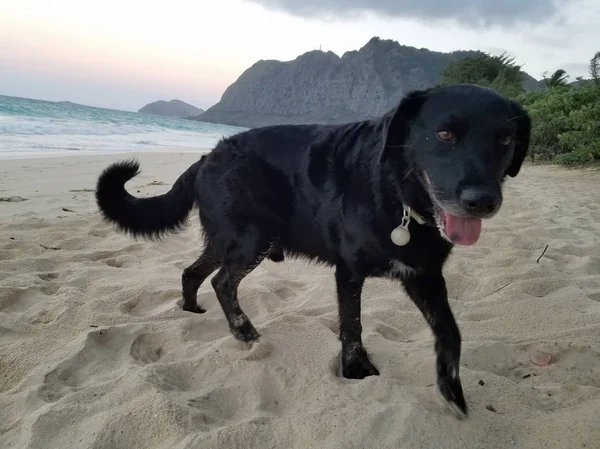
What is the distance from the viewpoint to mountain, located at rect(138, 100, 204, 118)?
94.7 meters

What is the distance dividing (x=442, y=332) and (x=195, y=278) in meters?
1.65

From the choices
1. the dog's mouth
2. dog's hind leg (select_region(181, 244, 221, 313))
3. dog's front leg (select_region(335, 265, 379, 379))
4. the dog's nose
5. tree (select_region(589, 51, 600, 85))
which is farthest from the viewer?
tree (select_region(589, 51, 600, 85))

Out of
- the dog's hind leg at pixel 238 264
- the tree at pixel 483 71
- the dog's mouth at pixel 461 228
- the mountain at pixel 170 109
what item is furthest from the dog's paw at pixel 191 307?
the mountain at pixel 170 109

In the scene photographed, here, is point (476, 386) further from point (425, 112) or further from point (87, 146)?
point (87, 146)

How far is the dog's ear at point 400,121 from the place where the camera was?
2.16 m

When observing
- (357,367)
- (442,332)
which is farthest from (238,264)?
(442,332)

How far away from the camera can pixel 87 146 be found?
12789 mm

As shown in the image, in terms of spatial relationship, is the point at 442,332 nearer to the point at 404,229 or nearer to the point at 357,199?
the point at 404,229

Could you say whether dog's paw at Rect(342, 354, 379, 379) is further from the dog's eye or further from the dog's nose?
the dog's eye

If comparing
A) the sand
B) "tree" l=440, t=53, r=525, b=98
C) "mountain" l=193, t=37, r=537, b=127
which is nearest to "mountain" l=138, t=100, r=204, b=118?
"mountain" l=193, t=37, r=537, b=127

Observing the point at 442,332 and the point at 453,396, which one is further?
the point at 442,332

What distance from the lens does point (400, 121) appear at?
2.19m

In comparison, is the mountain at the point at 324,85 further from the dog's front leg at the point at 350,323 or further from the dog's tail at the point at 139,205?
the dog's front leg at the point at 350,323

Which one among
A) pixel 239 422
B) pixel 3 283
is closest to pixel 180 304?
pixel 3 283
